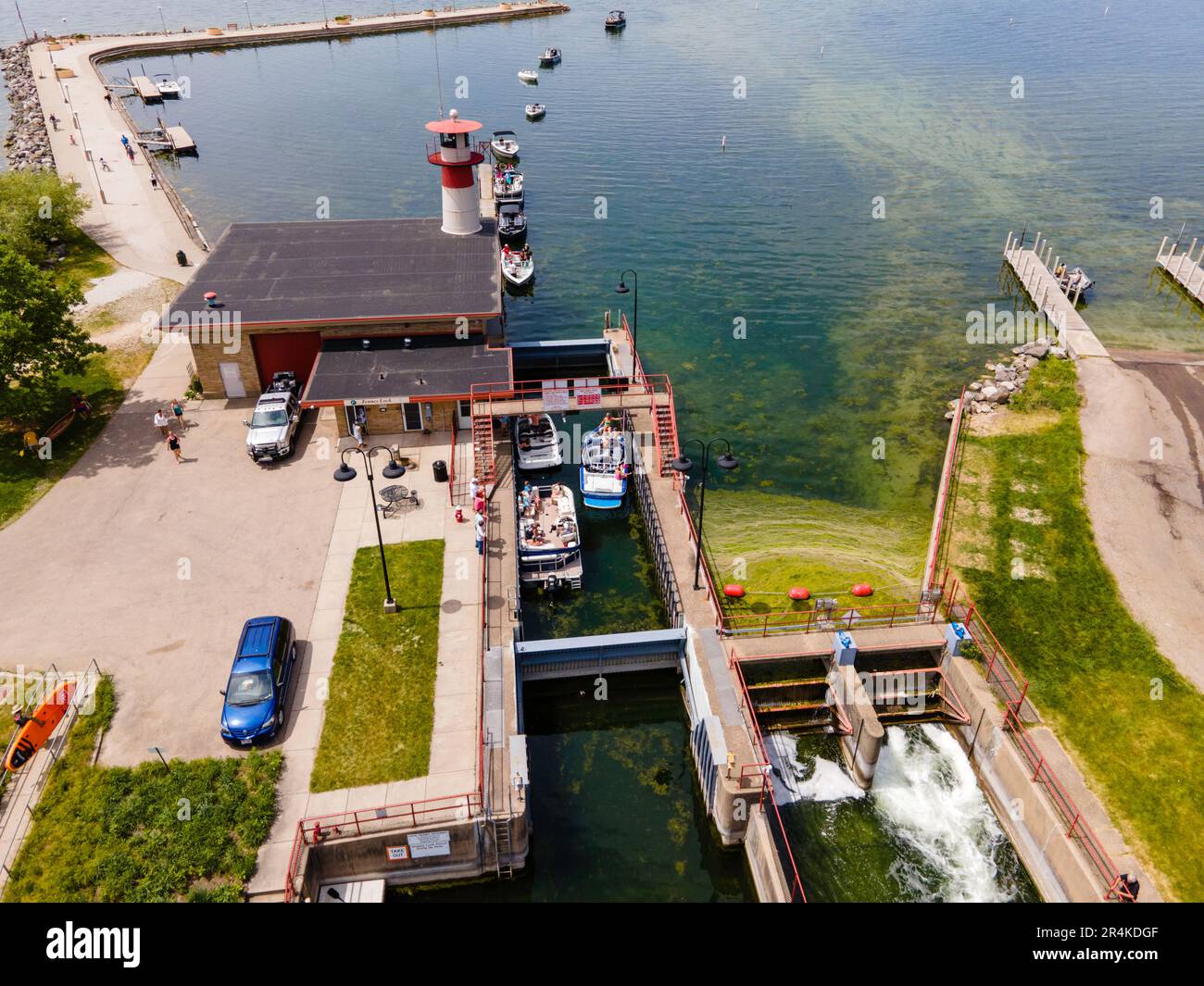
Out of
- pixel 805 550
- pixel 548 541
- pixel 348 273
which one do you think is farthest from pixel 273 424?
pixel 805 550

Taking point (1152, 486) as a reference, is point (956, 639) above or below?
below

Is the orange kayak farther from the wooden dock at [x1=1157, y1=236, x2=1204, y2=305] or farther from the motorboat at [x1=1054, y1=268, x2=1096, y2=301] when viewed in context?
the wooden dock at [x1=1157, y1=236, x2=1204, y2=305]

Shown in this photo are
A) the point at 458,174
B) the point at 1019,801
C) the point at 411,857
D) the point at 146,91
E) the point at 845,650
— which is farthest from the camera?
the point at 146,91

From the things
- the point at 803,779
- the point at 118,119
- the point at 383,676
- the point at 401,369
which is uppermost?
the point at 118,119

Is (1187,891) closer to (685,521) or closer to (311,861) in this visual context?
(685,521)

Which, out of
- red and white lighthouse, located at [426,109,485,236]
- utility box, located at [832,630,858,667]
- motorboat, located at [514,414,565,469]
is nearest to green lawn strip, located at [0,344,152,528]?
red and white lighthouse, located at [426,109,485,236]

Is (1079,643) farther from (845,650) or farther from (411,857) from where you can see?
(411,857)
